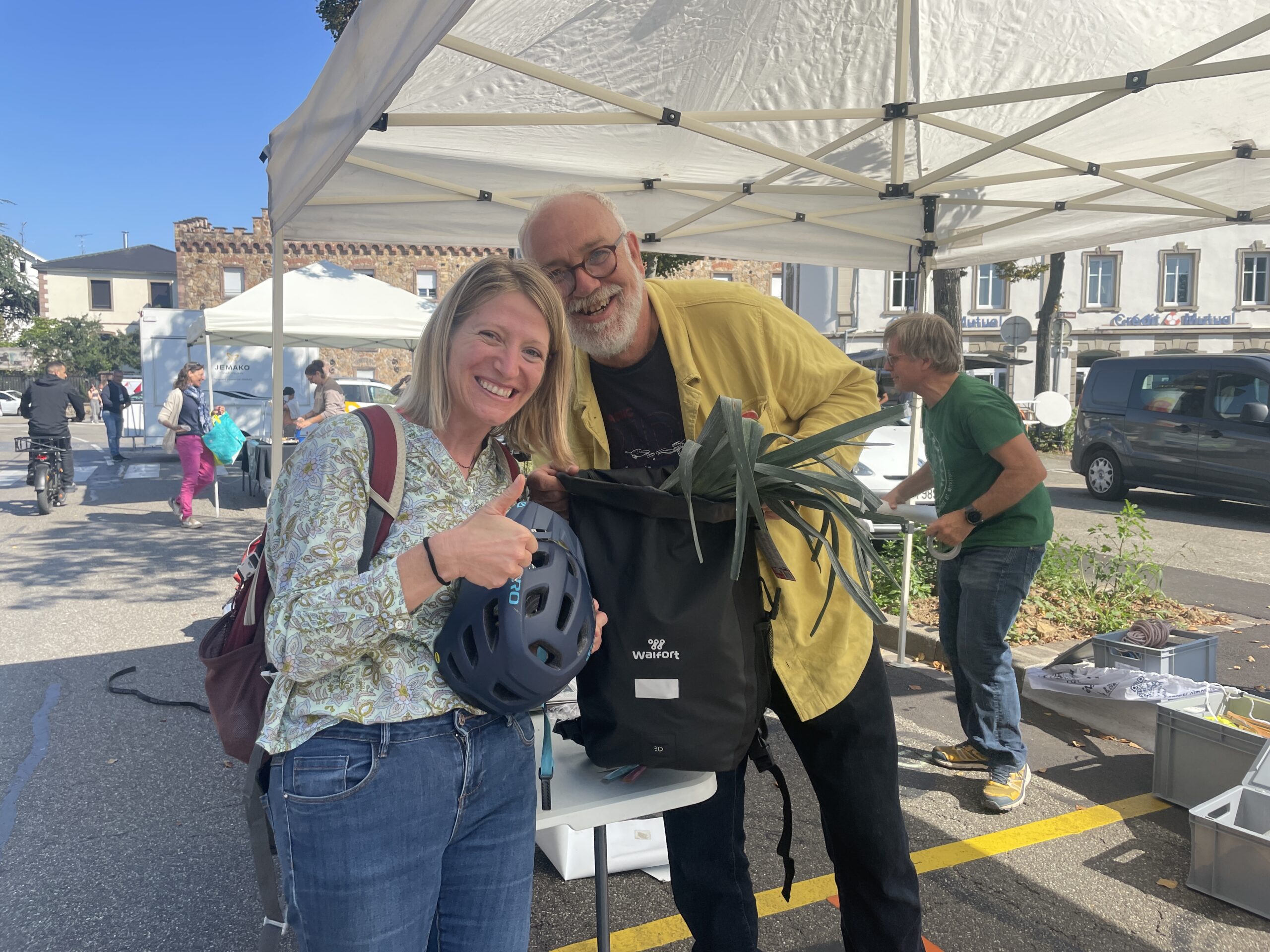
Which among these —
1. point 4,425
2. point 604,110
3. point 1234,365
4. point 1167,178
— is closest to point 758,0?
point 604,110

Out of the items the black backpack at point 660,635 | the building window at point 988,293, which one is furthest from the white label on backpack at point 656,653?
the building window at point 988,293

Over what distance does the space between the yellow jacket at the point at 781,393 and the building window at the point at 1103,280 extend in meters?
36.7

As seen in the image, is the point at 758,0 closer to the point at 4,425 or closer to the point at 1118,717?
the point at 1118,717

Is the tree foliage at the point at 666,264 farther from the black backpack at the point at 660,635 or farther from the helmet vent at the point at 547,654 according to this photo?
the helmet vent at the point at 547,654

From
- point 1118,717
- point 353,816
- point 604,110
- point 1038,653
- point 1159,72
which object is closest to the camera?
point 353,816

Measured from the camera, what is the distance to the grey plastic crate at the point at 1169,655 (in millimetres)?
4262

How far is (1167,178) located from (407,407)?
15.2 ft

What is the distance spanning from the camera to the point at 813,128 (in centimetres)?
446

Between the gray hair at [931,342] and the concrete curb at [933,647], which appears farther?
the concrete curb at [933,647]

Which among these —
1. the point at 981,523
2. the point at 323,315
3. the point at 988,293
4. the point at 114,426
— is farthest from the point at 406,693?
the point at 988,293

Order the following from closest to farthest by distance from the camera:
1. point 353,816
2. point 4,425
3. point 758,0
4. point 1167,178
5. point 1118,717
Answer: point 353,816 < point 758,0 < point 1118,717 < point 1167,178 < point 4,425

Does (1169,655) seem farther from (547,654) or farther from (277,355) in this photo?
(277,355)

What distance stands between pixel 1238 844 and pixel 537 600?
9.03 ft

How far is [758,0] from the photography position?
3.48 meters
